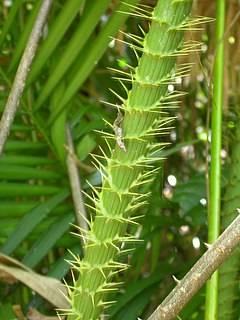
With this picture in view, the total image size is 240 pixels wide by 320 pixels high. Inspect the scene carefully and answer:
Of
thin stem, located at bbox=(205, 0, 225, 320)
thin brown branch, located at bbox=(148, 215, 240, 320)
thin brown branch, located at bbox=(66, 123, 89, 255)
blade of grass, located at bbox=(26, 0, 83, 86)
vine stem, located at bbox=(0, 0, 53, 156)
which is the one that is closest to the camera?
thin brown branch, located at bbox=(148, 215, 240, 320)

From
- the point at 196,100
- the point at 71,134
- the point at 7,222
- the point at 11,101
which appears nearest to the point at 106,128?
the point at 71,134

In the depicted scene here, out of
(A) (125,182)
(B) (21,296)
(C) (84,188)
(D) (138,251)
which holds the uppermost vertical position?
→ (A) (125,182)

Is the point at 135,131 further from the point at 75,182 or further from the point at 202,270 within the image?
the point at 75,182

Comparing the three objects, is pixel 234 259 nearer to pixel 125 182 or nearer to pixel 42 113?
pixel 125 182

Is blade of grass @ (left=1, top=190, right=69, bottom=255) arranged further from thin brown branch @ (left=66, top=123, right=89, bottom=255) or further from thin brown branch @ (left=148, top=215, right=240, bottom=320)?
thin brown branch @ (left=148, top=215, right=240, bottom=320)

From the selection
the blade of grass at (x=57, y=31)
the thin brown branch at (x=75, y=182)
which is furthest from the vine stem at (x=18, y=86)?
the thin brown branch at (x=75, y=182)

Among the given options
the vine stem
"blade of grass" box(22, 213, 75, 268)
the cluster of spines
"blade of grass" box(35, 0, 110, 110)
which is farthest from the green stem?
"blade of grass" box(22, 213, 75, 268)
